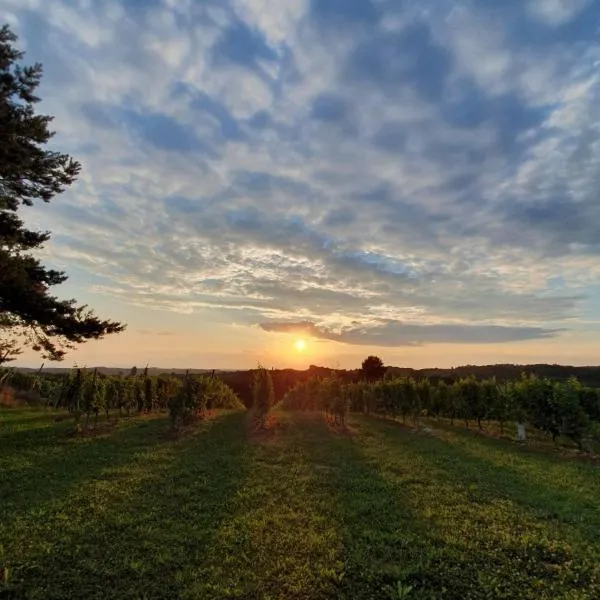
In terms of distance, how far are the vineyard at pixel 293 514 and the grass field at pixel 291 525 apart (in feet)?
0.14

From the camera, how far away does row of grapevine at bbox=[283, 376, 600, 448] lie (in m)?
23.0

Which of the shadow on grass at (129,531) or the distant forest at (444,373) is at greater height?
the distant forest at (444,373)

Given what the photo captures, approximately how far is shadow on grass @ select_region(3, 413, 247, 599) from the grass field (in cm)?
4

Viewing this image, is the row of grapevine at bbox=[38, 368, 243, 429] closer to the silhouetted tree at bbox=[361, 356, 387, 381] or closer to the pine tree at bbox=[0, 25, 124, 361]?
the pine tree at bbox=[0, 25, 124, 361]

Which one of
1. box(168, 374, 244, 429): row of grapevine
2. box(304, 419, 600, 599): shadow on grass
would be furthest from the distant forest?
box(304, 419, 600, 599): shadow on grass

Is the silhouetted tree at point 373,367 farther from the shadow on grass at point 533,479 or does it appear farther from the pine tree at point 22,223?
the pine tree at point 22,223

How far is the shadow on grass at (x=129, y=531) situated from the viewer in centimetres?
685

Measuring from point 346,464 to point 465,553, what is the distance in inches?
350

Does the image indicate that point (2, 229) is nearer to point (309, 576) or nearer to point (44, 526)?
point (44, 526)

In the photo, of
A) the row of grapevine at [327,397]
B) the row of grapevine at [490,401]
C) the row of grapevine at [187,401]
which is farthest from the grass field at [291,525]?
the row of grapevine at [327,397]

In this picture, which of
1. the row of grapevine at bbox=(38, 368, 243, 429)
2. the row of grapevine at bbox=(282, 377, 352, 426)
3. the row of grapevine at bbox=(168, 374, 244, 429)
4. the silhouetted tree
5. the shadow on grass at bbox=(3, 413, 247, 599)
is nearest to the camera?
the shadow on grass at bbox=(3, 413, 247, 599)

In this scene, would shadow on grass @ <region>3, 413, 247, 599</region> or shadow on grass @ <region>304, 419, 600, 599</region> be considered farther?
shadow on grass @ <region>304, 419, 600, 599</region>

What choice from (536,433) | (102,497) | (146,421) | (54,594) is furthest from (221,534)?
(536,433)

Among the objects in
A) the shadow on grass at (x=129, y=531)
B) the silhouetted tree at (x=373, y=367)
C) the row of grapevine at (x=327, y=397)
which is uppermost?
the silhouetted tree at (x=373, y=367)
